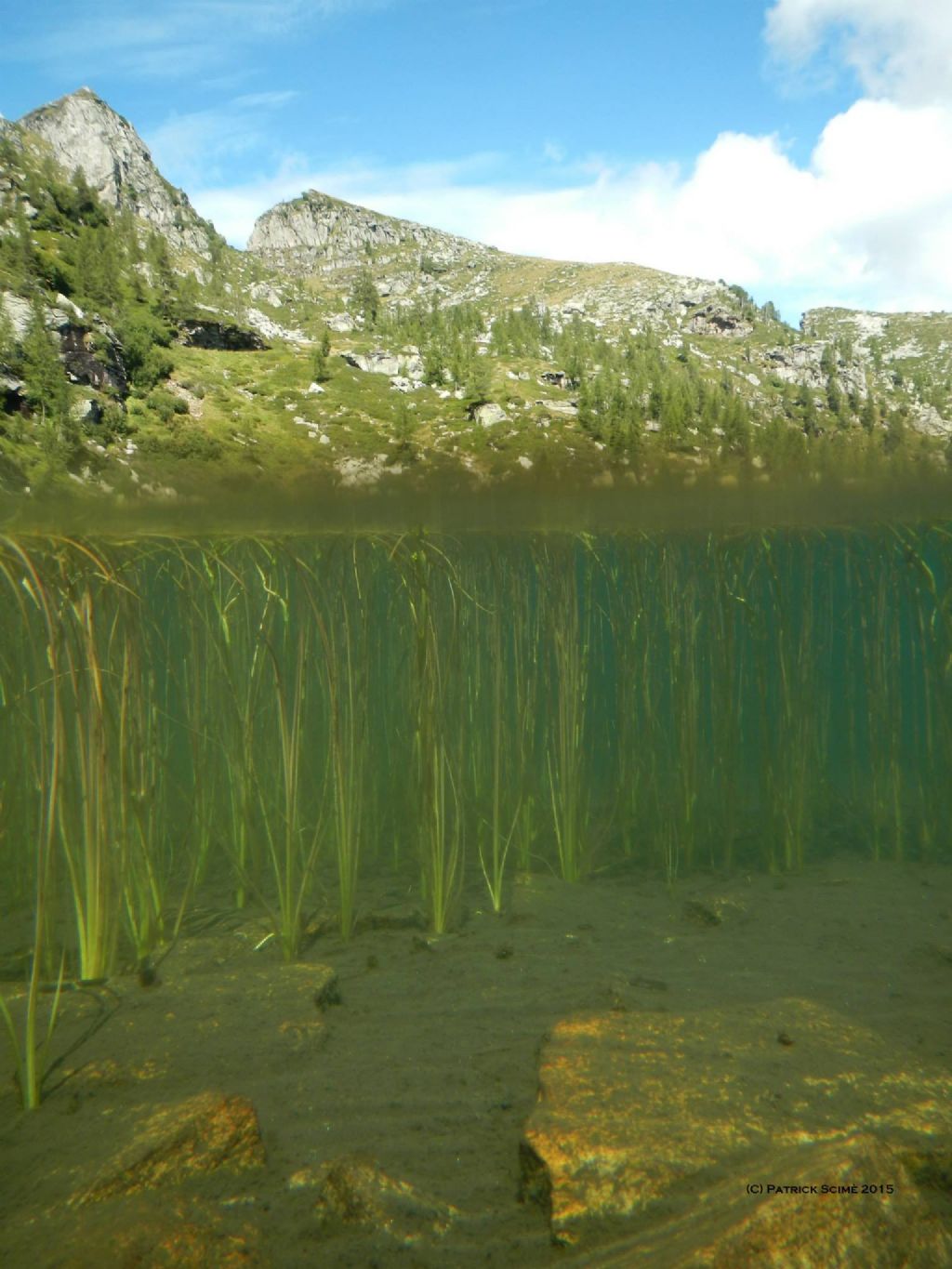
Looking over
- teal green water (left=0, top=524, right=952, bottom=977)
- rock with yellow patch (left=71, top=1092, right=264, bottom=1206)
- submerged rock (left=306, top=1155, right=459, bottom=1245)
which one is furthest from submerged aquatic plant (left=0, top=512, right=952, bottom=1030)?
submerged rock (left=306, top=1155, right=459, bottom=1245)

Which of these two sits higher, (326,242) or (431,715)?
(326,242)

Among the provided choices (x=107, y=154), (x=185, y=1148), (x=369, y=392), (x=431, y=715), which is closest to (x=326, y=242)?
(x=107, y=154)

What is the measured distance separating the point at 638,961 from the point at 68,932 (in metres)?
3.69

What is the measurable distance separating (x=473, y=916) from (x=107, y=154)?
18838 centimetres

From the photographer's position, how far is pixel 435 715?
4488 millimetres

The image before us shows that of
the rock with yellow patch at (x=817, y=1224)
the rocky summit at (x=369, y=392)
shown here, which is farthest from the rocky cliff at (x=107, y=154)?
the rock with yellow patch at (x=817, y=1224)

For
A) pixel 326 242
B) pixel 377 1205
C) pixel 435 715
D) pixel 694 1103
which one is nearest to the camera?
pixel 377 1205

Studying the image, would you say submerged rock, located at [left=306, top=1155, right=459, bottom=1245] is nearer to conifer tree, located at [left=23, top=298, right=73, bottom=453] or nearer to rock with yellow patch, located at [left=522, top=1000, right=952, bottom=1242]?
rock with yellow patch, located at [left=522, top=1000, right=952, bottom=1242]

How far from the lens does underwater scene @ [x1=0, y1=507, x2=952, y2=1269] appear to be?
2041 millimetres

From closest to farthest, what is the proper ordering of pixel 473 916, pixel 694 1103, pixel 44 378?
pixel 694 1103 → pixel 473 916 → pixel 44 378

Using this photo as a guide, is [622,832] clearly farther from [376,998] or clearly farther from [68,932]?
[68,932]

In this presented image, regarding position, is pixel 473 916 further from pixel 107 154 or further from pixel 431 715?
pixel 107 154

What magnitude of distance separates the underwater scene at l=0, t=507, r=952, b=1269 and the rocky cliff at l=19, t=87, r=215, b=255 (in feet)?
496

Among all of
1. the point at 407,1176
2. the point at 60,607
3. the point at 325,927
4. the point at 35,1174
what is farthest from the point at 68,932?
the point at 407,1176
